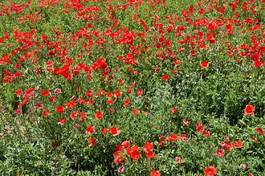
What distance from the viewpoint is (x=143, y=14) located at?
9.54 m

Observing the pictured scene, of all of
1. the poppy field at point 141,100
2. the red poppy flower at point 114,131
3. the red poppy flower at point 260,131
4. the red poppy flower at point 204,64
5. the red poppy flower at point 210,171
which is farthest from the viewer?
the red poppy flower at point 204,64

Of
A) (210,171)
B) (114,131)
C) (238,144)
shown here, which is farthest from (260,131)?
(114,131)

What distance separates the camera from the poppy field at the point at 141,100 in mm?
4758

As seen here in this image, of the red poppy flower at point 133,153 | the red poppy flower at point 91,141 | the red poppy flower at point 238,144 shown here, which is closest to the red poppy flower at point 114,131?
the red poppy flower at point 91,141

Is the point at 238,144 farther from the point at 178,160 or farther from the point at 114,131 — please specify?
the point at 114,131

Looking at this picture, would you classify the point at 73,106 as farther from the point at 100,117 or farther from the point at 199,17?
the point at 199,17

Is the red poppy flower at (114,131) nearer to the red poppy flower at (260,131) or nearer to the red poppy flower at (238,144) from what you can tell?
the red poppy flower at (238,144)

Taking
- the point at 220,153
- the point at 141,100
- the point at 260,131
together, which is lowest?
the point at 141,100

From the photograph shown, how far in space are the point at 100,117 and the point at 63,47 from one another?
347 cm

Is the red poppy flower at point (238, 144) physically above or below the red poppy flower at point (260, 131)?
below

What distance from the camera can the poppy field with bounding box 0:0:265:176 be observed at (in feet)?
15.6

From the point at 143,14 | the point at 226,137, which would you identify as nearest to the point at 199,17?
the point at 143,14

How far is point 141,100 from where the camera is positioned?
616 centimetres

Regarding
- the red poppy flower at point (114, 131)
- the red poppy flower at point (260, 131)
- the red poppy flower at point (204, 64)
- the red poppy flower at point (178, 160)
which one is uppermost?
the red poppy flower at point (204, 64)
